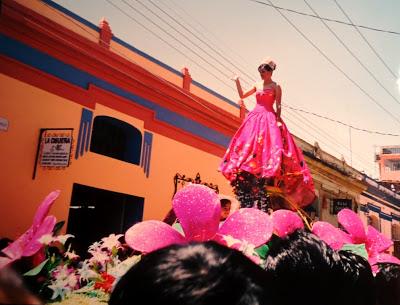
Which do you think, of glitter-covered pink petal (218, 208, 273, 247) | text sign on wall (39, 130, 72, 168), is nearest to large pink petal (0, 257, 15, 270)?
glitter-covered pink petal (218, 208, 273, 247)

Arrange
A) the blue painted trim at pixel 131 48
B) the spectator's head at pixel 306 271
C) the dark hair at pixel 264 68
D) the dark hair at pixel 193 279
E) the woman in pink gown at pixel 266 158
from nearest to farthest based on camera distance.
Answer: the dark hair at pixel 193 279 → the spectator's head at pixel 306 271 → the woman in pink gown at pixel 266 158 → the dark hair at pixel 264 68 → the blue painted trim at pixel 131 48

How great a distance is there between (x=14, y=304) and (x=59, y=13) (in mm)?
7011

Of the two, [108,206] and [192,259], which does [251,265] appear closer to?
[192,259]

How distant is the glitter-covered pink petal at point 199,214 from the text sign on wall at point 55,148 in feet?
17.1

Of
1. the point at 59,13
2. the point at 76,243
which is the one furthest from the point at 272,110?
the point at 76,243

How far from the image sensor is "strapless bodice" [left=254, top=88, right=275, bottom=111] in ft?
9.78

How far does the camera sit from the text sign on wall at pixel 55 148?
19.0 ft

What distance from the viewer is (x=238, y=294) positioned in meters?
0.48

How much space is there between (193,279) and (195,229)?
41 cm

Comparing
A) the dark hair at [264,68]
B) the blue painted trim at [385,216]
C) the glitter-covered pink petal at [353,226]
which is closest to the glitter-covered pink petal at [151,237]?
the glitter-covered pink petal at [353,226]

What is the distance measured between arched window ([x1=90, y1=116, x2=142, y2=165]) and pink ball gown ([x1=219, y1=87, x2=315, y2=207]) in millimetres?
5109

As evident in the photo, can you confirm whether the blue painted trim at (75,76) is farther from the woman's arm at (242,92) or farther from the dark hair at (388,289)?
the dark hair at (388,289)

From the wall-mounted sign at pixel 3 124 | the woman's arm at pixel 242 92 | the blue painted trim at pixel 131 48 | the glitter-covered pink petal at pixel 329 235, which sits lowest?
the glitter-covered pink petal at pixel 329 235

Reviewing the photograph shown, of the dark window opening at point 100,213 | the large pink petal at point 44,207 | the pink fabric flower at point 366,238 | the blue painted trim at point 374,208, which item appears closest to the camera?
the large pink petal at point 44,207
